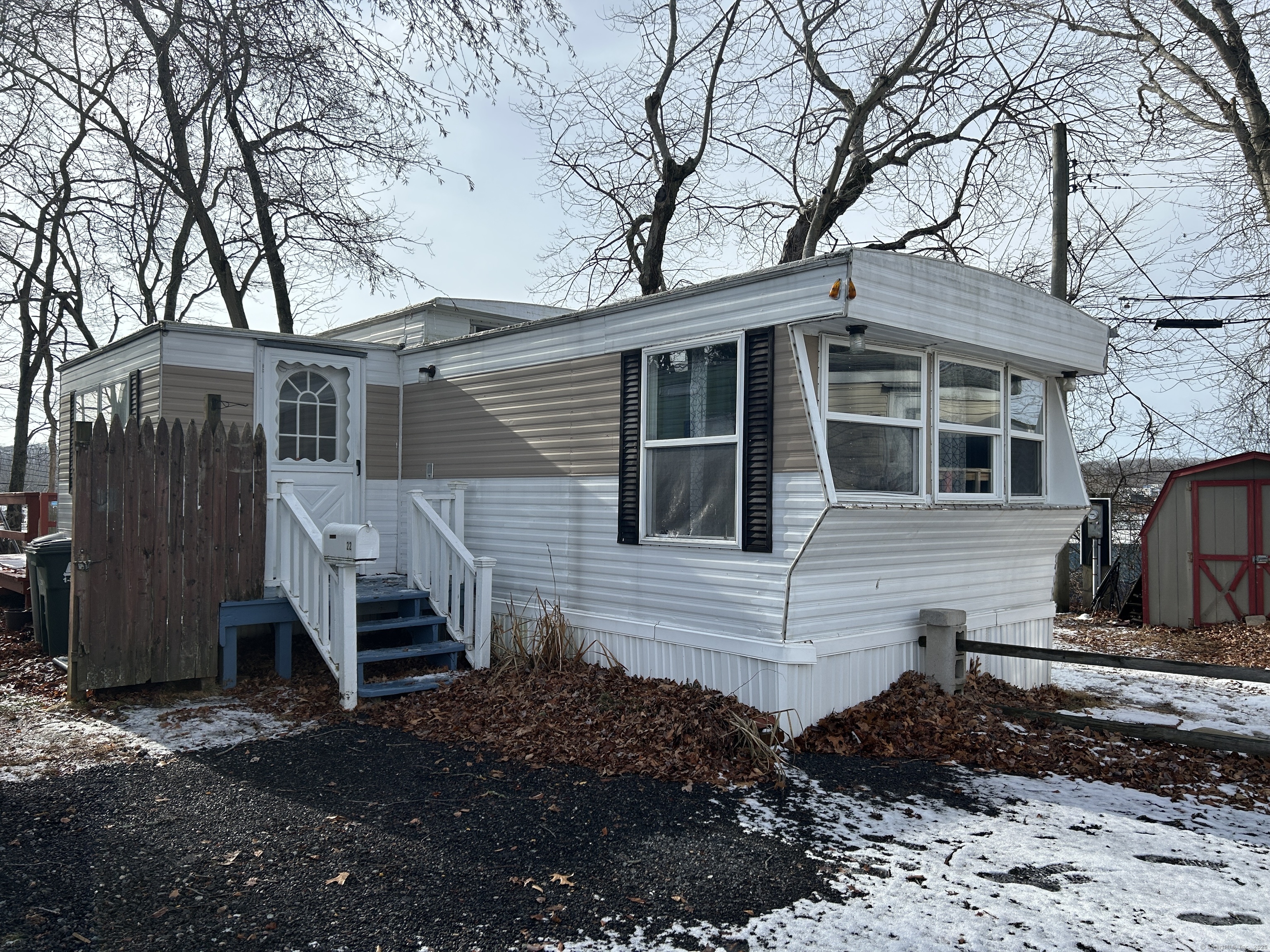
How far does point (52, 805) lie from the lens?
4.79m

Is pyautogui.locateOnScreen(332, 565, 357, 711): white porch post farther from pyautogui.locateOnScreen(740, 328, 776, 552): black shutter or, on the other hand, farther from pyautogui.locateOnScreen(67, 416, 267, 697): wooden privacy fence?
pyautogui.locateOnScreen(740, 328, 776, 552): black shutter

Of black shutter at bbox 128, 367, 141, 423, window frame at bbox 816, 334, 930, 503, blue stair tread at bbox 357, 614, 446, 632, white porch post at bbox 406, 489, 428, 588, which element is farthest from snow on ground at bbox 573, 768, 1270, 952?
black shutter at bbox 128, 367, 141, 423

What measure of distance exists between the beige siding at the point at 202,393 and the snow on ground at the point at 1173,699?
764 cm

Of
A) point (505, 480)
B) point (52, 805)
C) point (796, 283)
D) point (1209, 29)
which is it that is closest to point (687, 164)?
point (1209, 29)

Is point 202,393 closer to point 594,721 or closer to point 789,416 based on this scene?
point 594,721

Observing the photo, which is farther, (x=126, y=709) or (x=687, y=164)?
(x=687, y=164)

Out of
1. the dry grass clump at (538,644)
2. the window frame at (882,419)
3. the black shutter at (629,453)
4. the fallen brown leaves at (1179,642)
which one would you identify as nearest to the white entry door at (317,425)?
the dry grass clump at (538,644)

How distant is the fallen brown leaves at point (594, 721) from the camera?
552 centimetres

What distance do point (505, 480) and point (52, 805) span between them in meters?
4.22

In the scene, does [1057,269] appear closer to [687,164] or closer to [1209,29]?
[1209,29]

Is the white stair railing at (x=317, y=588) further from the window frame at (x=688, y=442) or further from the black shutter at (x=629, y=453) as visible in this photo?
the window frame at (x=688, y=442)

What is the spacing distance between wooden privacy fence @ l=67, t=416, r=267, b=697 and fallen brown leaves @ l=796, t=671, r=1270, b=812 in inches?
183

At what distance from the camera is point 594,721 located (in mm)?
6148

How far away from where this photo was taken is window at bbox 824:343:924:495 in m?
6.16
